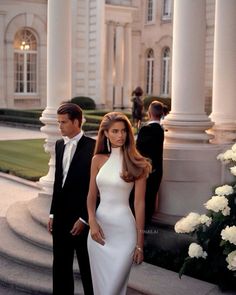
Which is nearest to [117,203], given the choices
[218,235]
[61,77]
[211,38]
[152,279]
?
[218,235]

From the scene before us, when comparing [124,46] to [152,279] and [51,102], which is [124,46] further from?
[152,279]

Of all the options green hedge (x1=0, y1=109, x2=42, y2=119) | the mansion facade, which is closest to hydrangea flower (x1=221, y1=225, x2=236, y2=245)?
green hedge (x1=0, y1=109, x2=42, y2=119)

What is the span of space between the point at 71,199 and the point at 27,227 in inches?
99.3

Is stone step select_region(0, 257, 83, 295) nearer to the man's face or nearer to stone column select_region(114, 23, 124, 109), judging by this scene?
the man's face

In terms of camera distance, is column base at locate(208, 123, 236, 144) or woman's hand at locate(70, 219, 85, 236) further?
column base at locate(208, 123, 236, 144)

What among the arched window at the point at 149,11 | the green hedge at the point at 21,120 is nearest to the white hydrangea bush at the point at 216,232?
the green hedge at the point at 21,120

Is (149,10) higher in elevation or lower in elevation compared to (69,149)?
higher

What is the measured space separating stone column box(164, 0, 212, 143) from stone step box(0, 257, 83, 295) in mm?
2106

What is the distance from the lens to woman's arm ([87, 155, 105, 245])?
4383 millimetres

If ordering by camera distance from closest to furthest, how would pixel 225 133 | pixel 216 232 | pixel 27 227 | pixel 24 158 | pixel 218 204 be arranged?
pixel 218 204 → pixel 216 232 → pixel 27 227 → pixel 225 133 → pixel 24 158

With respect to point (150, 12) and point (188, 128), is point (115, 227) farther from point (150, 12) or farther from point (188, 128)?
point (150, 12)

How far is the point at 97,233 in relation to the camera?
4371 mm

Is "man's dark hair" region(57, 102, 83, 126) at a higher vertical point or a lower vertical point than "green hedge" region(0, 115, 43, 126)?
higher

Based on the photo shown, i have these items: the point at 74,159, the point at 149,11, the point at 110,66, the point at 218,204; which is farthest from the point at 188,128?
the point at 149,11
